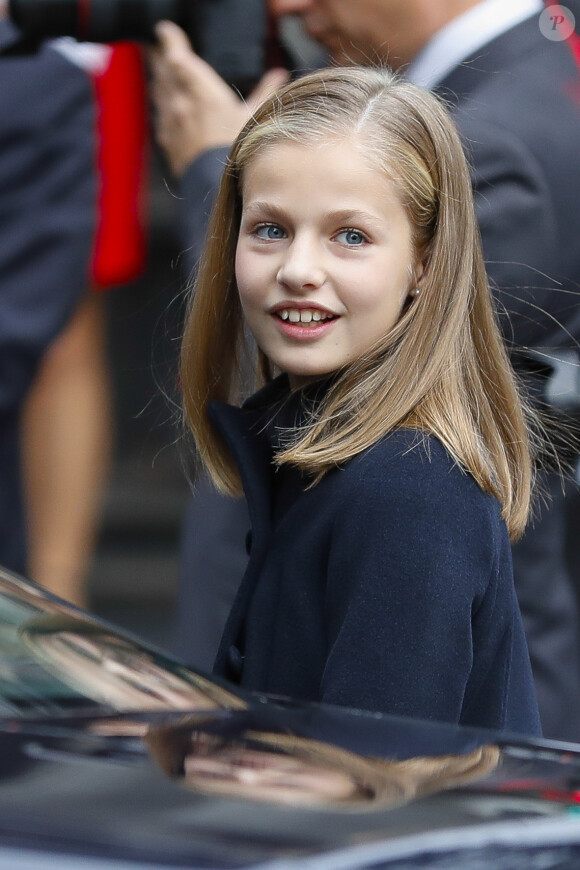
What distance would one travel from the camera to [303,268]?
186cm

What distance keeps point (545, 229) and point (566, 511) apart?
69 centimetres

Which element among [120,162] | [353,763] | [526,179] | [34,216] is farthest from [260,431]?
[120,162]

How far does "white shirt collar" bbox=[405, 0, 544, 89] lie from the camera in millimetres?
2758

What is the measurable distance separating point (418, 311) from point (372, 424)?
0.18m

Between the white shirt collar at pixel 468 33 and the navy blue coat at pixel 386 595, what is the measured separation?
1.14 meters

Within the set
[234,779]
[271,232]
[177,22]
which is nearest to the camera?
[234,779]

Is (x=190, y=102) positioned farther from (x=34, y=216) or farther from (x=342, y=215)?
(x=342, y=215)

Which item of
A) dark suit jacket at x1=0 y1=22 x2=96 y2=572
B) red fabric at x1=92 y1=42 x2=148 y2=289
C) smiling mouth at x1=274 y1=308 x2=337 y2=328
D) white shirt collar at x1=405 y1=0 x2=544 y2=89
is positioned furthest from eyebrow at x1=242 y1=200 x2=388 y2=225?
red fabric at x1=92 y1=42 x2=148 y2=289

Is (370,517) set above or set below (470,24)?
below

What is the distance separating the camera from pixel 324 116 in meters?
1.95

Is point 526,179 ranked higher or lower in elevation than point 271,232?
higher

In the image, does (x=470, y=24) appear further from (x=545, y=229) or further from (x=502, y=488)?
(x=502, y=488)

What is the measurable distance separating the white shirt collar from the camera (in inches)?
18.2

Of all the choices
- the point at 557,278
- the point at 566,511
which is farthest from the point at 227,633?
the point at 566,511
